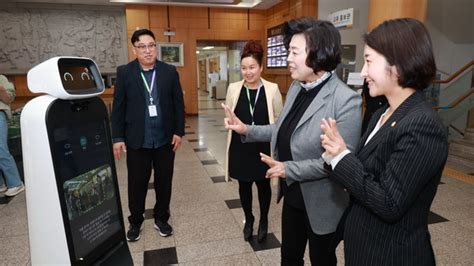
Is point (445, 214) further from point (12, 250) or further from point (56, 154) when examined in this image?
point (12, 250)

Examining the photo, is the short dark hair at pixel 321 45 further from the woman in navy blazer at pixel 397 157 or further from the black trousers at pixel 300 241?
the black trousers at pixel 300 241

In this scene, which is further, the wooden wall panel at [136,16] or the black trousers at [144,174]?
the wooden wall panel at [136,16]

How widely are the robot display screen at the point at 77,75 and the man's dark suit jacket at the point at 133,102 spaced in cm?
102

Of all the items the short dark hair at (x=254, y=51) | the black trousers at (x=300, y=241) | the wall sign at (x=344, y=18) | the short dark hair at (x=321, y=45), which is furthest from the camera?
the wall sign at (x=344, y=18)

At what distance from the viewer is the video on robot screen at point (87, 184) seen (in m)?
1.17

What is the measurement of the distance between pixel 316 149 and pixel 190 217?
1919mm

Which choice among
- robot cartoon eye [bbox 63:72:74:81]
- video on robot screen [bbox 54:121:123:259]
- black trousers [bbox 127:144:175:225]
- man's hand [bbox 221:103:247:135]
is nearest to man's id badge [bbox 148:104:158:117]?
black trousers [bbox 127:144:175:225]

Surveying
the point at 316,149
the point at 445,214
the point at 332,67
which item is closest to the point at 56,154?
the point at 316,149

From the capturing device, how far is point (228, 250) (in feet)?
7.82

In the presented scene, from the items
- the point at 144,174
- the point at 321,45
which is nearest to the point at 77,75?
the point at 321,45

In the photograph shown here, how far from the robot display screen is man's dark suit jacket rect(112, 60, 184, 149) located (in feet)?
3.34

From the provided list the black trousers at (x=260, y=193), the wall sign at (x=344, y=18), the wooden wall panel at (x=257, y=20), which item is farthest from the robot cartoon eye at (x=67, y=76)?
the wooden wall panel at (x=257, y=20)

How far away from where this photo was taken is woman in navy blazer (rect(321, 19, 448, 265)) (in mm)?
906

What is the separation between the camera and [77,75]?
1207 millimetres
